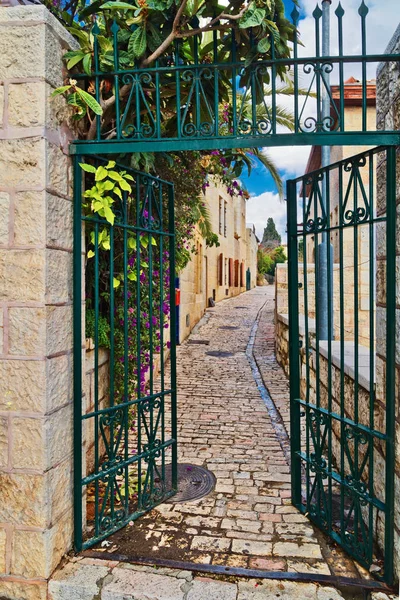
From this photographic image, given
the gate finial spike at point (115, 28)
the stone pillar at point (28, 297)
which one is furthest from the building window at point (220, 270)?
the stone pillar at point (28, 297)

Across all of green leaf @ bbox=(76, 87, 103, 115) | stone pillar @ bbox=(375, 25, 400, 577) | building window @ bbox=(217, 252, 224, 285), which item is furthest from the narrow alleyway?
building window @ bbox=(217, 252, 224, 285)

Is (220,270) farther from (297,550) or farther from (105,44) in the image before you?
(297,550)

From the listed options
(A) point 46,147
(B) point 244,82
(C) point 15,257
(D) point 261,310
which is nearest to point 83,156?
(A) point 46,147

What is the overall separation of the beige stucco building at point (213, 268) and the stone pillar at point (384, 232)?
3.62m

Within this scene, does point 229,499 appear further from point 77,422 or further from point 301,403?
point 77,422

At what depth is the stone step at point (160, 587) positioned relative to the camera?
2271mm

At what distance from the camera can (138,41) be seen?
2541 millimetres

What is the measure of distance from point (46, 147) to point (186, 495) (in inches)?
107

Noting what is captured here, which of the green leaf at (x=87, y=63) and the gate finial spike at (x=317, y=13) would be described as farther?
the green leaf at (x=87, y=63)

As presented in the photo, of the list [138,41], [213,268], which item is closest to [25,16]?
[138,41]

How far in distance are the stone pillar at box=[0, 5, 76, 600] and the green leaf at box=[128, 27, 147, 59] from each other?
0.41m

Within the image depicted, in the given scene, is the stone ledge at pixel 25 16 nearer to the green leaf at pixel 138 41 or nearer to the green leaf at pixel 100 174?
the green leaf at pixel 138 41

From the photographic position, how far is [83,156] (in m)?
2.68

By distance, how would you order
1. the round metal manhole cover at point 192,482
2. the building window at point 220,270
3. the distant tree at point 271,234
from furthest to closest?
1. the distant tree at point 271,234
2. the building window at point 220,270
3. the round metal manhole cover at point 192,482
